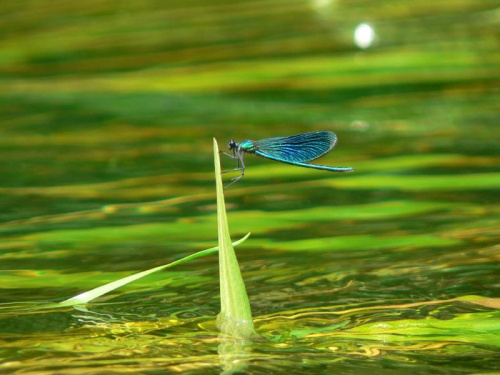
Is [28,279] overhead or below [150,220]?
below

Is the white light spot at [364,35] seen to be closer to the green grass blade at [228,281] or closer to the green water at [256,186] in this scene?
the green water at [256,186]

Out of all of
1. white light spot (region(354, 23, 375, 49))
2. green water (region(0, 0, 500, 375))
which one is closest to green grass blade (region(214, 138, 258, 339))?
green water (region(0, 0, 500, 375))

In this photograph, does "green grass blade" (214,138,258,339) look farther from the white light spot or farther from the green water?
the white light spot

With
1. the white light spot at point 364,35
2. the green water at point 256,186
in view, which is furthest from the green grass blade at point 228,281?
the white light spot at point 364,35

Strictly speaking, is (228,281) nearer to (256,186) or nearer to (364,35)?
(256,186)

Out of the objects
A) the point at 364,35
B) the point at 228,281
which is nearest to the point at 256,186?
the point at 228,281

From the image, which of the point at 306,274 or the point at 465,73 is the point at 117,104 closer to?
the point at 465,73

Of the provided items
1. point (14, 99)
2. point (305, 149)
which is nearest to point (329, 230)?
point (305, 149)
